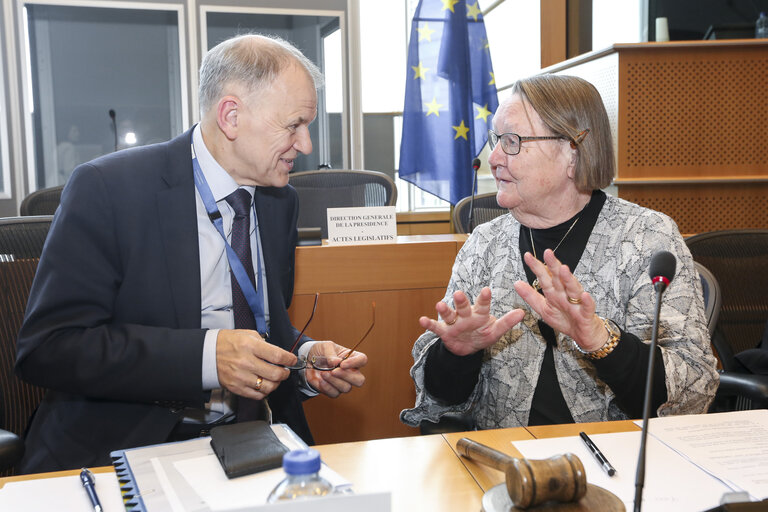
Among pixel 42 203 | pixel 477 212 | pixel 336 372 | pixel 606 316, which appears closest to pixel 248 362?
pixel 336 372

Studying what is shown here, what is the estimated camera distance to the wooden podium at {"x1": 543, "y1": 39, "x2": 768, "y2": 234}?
12.5 feet

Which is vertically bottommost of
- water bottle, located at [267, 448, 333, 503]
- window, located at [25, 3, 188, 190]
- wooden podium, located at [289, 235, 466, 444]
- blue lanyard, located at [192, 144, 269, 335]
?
wooden podium, located at [289, 235, 466, 444]

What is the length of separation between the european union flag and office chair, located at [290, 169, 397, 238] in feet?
4.74

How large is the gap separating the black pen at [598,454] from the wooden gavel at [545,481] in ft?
0.51

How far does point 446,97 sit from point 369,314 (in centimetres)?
264

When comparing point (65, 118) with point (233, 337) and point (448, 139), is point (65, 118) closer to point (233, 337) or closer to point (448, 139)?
point (448, 139)

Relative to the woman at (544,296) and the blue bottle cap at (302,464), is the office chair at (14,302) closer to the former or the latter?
the woman at (544,296)

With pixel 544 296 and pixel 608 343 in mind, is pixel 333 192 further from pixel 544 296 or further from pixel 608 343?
pixel 608 343

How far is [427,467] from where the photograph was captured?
981 millimetres

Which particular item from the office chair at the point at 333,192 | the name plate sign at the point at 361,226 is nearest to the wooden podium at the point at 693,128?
the office chair at the point at 333,192

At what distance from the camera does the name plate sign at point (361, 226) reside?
2.27 meters

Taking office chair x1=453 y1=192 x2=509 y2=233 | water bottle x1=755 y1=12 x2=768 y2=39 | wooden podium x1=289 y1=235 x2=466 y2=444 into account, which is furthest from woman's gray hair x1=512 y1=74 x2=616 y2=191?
water bottle x1=755 y1=12 x2=768 y2=39

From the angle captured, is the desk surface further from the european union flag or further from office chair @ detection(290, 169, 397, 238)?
the european union flag

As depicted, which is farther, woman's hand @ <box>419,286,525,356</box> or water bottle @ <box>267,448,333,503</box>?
woman's hand @ <box>419,286,525,356</box>
